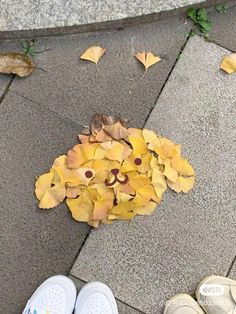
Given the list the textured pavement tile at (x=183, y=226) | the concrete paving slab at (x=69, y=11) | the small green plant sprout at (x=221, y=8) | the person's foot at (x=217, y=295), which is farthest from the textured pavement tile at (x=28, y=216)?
the small green plant sprout at (x=221, y=8)

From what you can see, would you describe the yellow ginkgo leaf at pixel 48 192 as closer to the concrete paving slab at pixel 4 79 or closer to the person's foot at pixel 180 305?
the concrete paving slab at pixel 4 79

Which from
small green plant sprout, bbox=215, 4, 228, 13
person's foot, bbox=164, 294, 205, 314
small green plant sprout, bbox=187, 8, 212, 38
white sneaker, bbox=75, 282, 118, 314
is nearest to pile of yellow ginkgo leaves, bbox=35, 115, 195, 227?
white sneaker, bbox=75, 282, 118, 314

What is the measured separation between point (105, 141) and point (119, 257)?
0.47 metres

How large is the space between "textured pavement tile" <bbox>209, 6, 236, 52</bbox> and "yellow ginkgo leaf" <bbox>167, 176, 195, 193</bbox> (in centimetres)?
61

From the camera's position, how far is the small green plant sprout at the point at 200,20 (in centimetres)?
280

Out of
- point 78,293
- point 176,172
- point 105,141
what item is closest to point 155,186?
point 176,172

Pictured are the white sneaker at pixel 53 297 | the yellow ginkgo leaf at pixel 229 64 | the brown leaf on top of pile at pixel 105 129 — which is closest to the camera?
the white sneaker at pixel 53 297

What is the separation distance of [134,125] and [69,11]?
0.54 metres

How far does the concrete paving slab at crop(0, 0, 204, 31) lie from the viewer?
2.69 meters

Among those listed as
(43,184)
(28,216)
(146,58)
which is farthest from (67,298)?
(146,58)

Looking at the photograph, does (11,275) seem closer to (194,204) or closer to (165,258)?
(165,258)

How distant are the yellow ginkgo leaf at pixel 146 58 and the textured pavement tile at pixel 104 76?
21 mm

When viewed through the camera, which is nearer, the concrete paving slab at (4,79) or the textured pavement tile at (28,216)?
the textured pavement tile at (28,216)

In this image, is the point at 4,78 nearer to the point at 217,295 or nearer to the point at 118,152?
the point at 118,152
